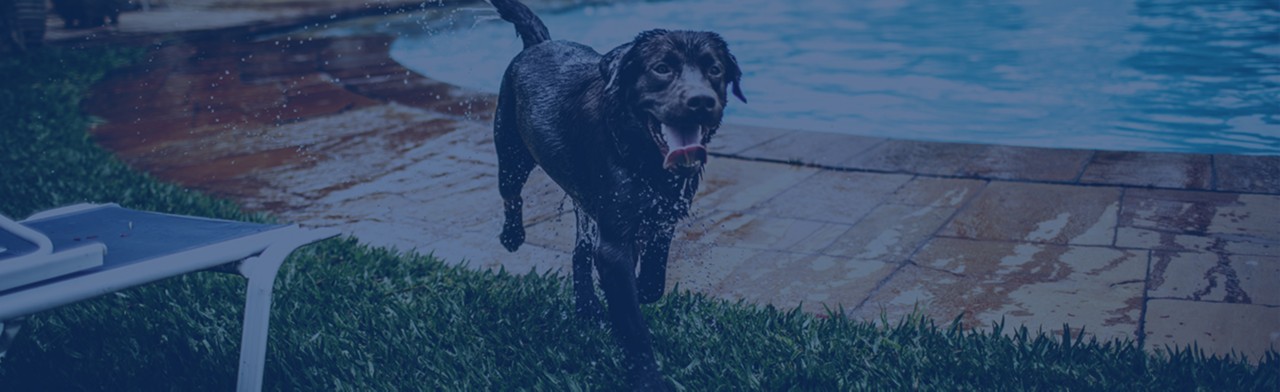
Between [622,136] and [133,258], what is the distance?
3.86 feet

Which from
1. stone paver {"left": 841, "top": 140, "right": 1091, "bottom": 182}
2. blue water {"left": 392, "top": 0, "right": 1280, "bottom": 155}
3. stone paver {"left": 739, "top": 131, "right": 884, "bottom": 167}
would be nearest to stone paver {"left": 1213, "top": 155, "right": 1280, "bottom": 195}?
stone paver {"left": 841, "top": 140, "right": 1091, "bottom": 182}

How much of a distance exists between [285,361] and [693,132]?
58.1 inches

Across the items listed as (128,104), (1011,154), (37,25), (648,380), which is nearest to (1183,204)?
(1011,154)

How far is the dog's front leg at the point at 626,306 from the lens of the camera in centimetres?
262

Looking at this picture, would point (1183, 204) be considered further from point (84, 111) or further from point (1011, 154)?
point (84, 111)

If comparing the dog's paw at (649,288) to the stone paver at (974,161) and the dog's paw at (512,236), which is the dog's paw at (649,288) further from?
the stone paver at (974,161)

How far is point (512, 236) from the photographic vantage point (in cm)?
354

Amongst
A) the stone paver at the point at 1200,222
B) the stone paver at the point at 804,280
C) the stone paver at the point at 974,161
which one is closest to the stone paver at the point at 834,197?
the stone paver at the point at 974,161

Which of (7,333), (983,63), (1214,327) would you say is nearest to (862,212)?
(1214,327)

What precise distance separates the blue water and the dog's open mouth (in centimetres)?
715

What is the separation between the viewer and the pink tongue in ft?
7.27

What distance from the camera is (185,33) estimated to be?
13359 millimetres

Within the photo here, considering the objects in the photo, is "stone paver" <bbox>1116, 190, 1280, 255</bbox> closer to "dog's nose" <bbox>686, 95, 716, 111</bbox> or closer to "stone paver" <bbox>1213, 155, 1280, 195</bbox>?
"stone paver" <bbox>1213, 155, 1280, 195</bbox>

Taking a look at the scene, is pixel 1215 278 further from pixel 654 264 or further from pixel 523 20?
pixel 523 20
